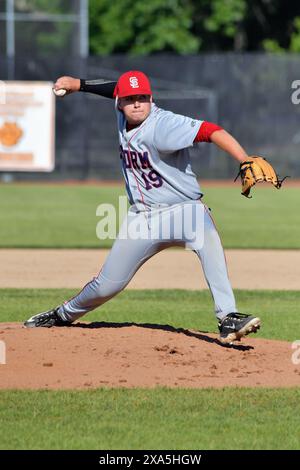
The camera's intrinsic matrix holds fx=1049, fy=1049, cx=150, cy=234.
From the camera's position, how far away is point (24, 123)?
2411 centimetres

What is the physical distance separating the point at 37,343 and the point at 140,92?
178cm

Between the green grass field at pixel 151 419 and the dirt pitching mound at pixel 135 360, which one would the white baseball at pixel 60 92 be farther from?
the green grass field at pixel 151 419

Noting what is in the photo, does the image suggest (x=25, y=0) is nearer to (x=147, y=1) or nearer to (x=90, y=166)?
(x=90, y=166)

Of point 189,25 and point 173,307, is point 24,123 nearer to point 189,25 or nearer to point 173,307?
point 189,25

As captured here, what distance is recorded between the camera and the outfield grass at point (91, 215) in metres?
14.6

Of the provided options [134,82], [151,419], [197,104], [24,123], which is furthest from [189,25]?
[151,419]

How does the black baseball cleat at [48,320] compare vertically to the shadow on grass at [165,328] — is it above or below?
above

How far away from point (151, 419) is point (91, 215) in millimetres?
13360

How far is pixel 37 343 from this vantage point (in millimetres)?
6887

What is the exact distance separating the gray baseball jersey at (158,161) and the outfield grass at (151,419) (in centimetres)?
131

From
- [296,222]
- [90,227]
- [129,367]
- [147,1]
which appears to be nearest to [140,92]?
[129,367]

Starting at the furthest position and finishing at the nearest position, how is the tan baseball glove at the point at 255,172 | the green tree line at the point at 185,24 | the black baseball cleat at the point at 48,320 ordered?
the green tree line at the point at 185,24 → the black baseball cleat at the point at 48,320 → the tan baseball glove at the point at 255,172

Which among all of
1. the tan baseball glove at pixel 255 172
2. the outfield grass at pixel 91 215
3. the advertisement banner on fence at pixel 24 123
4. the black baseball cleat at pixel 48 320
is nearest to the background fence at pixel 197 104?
the outfield grass at pixel 91 215

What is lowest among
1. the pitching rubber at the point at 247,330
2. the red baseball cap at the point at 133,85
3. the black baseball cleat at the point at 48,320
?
the black baseball cleat at the point at 48,320
